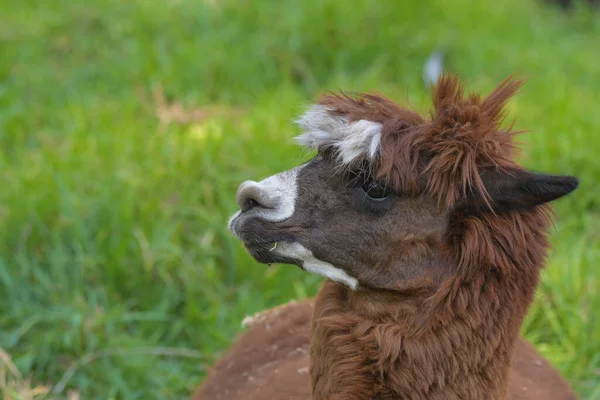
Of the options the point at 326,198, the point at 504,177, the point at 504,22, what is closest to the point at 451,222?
the point at 504,177

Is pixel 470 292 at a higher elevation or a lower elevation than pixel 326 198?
lower

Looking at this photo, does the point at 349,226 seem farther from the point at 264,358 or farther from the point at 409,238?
the point at 264,358

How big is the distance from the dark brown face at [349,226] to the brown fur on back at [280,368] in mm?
666

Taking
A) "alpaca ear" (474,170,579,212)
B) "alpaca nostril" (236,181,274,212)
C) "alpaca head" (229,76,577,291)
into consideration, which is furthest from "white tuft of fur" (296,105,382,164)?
"alpaca ear" (474,170,579,212)

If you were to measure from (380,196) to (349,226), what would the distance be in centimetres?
11

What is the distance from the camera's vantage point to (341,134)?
238 centimetres

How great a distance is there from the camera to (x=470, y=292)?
234cm

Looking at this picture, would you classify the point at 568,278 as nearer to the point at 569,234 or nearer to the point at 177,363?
the point at 569,234

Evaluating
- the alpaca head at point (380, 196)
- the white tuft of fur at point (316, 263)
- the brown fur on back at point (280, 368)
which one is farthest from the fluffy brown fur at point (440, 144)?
the brown fur on back at point (280, 368)

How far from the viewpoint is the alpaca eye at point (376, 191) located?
2367mm

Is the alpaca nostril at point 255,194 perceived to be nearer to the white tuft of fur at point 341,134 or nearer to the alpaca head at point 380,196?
the alpaca head at point 380,196

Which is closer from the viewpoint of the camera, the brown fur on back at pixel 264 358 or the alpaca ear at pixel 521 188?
the alpaca ear at pixel 521 188

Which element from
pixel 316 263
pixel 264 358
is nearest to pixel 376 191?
pixel 316 263

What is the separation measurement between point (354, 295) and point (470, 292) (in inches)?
12.4
